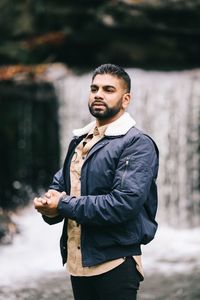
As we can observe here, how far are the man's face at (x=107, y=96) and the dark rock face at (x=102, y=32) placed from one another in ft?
30.8

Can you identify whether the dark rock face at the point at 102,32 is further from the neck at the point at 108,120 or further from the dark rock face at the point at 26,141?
the neck at the point at 108,120

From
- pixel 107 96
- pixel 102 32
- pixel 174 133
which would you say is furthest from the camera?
pixel 102 32

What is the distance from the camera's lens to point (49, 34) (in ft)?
47.9

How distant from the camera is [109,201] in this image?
317cm

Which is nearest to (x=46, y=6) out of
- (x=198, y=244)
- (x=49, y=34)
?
(x=49, y=34)

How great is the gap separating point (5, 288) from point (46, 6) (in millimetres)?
9138

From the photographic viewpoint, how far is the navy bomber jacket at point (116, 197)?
3.17 m

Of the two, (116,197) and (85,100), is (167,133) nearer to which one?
Result: (85,100)

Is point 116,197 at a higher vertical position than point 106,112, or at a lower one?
lower

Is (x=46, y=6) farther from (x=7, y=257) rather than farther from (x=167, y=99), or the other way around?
(x=7, y=257)

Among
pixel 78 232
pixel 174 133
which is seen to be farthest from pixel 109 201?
pixel 174 133

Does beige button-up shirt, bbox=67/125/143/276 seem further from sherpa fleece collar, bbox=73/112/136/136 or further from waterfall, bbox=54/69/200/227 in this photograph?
waterfall, bbox=54/69/200/227

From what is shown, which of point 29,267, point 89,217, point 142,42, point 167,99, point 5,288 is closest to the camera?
point 89,217

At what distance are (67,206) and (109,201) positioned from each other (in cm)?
20
